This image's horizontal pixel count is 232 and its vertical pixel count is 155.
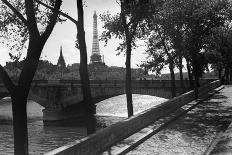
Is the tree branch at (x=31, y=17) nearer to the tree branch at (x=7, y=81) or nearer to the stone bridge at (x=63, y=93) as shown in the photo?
the tree branch at (x=7, y=81)

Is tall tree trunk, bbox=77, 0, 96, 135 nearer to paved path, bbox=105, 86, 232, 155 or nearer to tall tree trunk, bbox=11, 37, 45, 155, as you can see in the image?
paved path, bbox=105, 86, 232, 155

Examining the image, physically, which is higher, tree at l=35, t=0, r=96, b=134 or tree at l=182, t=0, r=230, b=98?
tree at l=182, t=0, r=230, b=98

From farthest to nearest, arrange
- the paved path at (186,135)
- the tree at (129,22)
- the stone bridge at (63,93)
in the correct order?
the stone bridge at (63,93), the tree at (129,22), the paved path at (186,135)

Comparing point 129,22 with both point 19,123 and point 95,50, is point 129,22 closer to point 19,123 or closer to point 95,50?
point 19,123

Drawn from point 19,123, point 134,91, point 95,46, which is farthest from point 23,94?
point 95,46

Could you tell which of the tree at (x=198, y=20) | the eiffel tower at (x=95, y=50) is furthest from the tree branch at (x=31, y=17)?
the eiffel tower at (x=95, y=50)

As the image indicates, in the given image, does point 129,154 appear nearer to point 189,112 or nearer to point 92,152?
point 92,152

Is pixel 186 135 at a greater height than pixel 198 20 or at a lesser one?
lesser

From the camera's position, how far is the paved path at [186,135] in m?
12.4

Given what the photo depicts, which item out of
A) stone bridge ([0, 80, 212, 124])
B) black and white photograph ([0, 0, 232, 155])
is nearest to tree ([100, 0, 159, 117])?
black and white photograph ([0, 0, 232, 155])

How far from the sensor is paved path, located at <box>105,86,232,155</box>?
1240 cm

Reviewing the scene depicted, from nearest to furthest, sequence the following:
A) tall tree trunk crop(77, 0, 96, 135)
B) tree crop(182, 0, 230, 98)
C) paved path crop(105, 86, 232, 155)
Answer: paved path crop(105, 86, 232, 155) < tall tree trunk crop(77, 0, 96, 135) < tree crop(182, 0, 230, 98)

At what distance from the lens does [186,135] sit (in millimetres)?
15180

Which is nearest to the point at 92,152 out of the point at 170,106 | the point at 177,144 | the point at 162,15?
the point at 177,144
